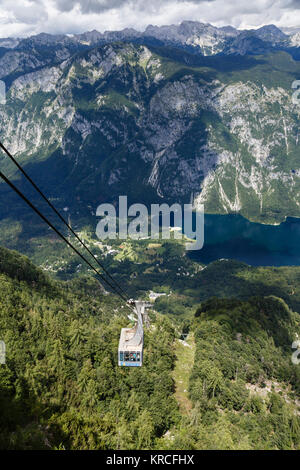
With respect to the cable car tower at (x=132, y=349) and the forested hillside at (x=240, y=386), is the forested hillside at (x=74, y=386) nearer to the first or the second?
the forested hillside at (x=240, y=386)

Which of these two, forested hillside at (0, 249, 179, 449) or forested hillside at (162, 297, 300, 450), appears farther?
forested hillside at (162, 297, 300, 450)

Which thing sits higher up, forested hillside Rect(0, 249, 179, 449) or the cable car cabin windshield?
the cable car cabin windshield

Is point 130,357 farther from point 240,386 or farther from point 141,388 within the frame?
point 240,386

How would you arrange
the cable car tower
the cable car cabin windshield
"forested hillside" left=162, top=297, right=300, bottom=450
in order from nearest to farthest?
the cable car tower → the cable car cabin windshield → "forested hillside" left=162, top=297, right=300, bottom=450

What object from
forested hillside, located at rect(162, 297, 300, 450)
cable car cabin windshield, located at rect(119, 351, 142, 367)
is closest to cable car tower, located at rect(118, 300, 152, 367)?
cable car cabin windshield, located at rect(119, 351, 142, 367)

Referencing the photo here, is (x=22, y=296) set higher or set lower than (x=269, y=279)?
higher

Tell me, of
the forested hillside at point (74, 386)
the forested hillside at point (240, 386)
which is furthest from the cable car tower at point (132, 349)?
the forested hillside at point (240, 386)

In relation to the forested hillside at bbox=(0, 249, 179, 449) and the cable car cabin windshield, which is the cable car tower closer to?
the cable car cabin windshield
